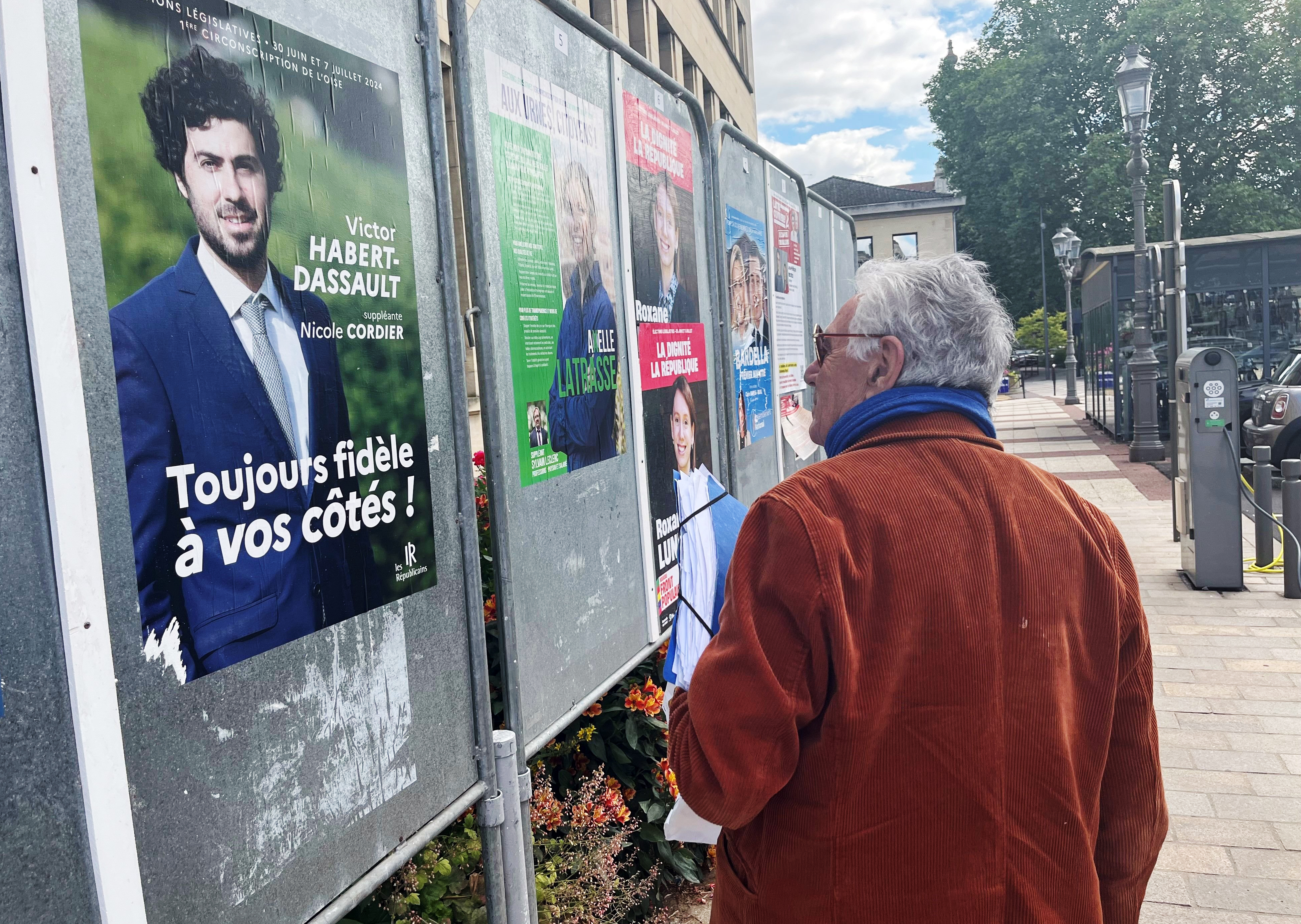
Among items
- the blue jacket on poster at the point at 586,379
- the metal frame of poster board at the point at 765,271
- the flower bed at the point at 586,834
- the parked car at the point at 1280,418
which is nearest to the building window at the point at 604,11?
the parked car at the point at 1280,418

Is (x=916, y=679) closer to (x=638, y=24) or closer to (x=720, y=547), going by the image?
→ (x=720, y=547)

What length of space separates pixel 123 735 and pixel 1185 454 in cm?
801

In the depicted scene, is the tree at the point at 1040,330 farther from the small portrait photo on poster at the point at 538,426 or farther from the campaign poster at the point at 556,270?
the small portrait photo on poster at the point at 538,426

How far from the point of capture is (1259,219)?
39094 millimetres

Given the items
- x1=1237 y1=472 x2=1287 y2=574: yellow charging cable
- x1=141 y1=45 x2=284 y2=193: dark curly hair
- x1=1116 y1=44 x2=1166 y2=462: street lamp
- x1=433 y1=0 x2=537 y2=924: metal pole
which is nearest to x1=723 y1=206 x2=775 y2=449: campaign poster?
x1=433 y1=0 x2=537 y2=924: metal pole

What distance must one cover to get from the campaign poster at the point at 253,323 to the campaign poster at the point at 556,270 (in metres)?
0.44

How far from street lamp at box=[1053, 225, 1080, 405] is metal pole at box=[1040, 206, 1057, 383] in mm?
4761

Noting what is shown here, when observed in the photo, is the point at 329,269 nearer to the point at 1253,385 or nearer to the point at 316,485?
the point at 316,485

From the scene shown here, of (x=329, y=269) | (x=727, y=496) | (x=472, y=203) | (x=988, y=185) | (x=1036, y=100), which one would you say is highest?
(x=1036, y=100)

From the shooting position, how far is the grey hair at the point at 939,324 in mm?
1830

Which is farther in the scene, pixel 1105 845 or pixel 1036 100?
pixel 1036 100

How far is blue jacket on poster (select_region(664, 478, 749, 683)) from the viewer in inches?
80.0

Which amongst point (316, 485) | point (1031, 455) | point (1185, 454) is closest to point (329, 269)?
point (316, 485)

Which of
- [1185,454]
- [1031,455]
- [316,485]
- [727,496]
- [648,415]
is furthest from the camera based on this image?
[1031,455]
